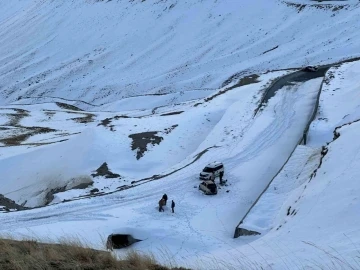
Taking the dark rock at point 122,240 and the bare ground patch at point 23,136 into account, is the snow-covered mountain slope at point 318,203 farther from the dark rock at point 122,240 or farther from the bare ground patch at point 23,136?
the bare ground patch at point 23,136

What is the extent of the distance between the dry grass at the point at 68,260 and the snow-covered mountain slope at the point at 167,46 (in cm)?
4245

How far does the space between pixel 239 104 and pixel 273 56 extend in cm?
2284

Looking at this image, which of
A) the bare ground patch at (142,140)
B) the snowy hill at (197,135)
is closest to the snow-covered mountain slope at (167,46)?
the snowy hill at (197,135)

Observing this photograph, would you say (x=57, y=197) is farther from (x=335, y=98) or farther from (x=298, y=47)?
(x=298, y=47)

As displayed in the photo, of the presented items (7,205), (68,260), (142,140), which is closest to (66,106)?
(142,140)

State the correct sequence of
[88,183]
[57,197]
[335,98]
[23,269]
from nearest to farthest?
[23,269] → [57,197] → [88,183] → [335,98]

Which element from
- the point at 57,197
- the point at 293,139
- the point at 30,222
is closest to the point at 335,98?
the point at 293,139

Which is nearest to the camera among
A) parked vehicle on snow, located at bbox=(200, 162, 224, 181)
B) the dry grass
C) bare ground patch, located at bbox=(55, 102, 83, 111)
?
the dry grass

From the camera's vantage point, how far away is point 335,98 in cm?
2783

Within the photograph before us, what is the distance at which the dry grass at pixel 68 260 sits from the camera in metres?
6.07

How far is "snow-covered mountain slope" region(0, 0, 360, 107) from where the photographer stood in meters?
52.4

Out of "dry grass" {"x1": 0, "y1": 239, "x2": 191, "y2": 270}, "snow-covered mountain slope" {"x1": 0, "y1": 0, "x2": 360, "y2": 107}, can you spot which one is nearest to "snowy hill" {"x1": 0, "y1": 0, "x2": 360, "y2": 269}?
"snow-covered mountain slope" {"x1": 0, "y1": 0, "x2": 360, "y2": 107}

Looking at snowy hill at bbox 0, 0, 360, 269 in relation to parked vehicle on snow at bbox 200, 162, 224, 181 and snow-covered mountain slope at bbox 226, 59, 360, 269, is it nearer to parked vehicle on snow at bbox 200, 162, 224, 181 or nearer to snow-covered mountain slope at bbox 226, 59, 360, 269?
snow-covered mountain slope at bbox 226, 59, 360, 269

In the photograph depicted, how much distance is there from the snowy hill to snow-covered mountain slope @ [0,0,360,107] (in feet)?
0.92
